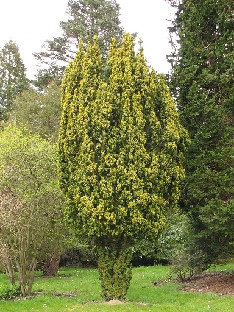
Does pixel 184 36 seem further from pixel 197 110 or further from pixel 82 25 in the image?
pixel 82 25

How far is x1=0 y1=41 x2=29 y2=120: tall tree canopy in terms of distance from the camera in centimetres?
3631

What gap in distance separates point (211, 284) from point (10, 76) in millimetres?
28991

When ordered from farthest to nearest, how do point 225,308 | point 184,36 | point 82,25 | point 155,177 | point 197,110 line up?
point 82,25 < point 184,36 < point 197,110 < point 155,177 < point 225,308

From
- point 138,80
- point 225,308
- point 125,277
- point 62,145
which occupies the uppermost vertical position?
point 138,80

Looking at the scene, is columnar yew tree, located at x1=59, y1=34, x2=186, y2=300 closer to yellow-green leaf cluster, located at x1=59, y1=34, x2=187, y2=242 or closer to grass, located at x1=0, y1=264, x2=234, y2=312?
yellow-green leaf cluster, located at x1=59, y1=34, x2=187, y2=242

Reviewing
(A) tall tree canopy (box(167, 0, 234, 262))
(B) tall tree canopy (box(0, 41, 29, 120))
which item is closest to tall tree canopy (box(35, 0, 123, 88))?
(B) tall tree canopy (box(0, 41, 29, 120))

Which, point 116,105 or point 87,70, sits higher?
point 87,70

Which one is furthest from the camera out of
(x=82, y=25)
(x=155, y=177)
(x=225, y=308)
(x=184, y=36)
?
(x=82, y=25)

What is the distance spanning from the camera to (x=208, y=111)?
12570 mm

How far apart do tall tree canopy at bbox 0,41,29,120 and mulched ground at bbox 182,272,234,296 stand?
25.9 metres

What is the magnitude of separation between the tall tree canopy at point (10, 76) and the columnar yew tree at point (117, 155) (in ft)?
86.0

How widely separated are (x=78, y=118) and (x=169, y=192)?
333cm

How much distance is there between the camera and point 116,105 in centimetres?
1078

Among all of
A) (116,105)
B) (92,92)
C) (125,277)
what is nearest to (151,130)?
(116,105)
